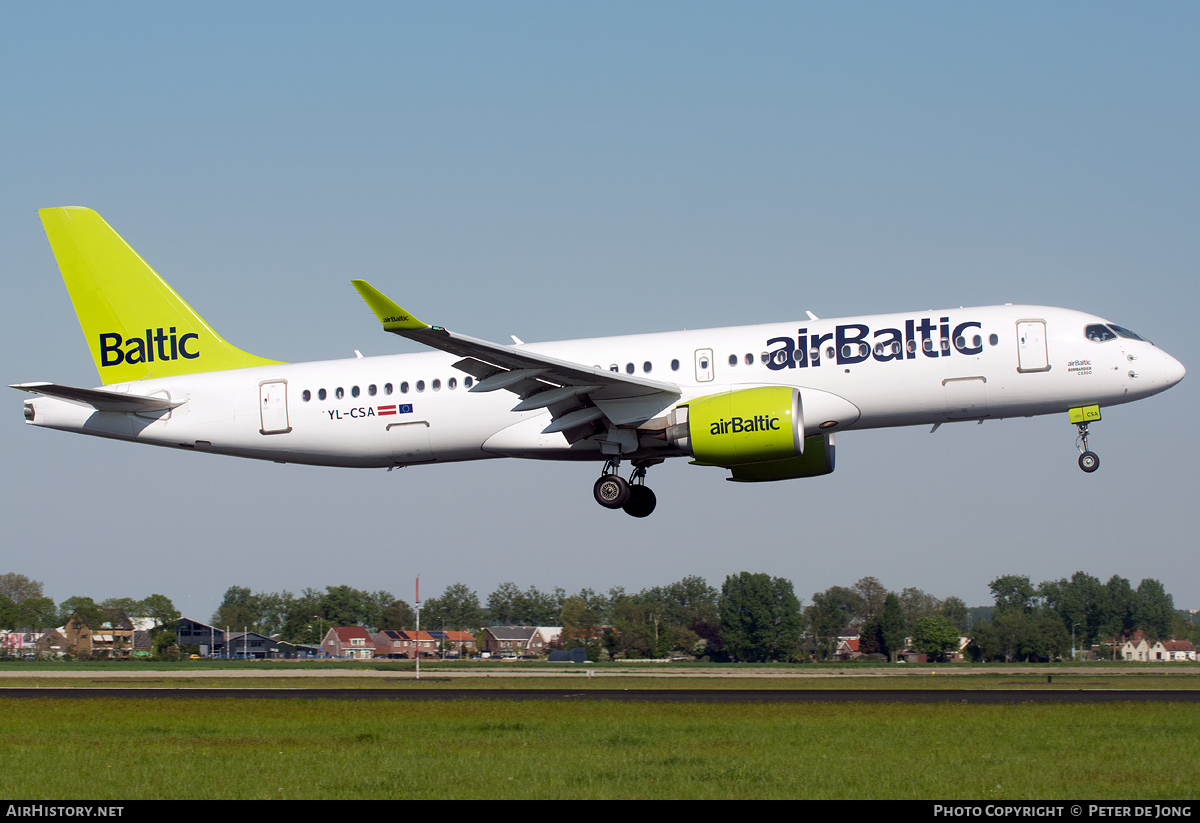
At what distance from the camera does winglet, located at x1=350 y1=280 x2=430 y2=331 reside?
25234mm

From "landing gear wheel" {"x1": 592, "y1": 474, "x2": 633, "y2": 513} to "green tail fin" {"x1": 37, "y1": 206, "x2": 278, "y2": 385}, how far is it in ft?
35.5

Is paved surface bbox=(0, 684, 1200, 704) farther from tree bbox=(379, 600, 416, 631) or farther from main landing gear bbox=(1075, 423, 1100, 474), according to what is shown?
tree bbox=(379, 600, 416, 631)

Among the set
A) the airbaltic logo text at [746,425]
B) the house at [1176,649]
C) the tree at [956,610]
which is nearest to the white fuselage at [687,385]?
the airbaltic logo text at [746,425]

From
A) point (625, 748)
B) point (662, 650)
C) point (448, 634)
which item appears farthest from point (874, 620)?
point (625, 748)

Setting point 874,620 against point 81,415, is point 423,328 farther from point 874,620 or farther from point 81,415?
point 874,620

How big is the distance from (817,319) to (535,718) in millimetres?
13532

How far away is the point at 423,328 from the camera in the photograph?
25.6m

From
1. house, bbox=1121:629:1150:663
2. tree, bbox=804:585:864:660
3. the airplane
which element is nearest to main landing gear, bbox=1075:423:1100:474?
the airplane

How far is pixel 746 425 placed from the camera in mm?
28344

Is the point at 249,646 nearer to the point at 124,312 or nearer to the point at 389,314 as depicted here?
the point at 124,312

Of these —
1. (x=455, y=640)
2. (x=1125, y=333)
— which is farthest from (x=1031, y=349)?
(x=455, y=640)

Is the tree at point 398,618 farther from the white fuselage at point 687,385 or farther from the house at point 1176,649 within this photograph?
the white fuselage at point 687,385

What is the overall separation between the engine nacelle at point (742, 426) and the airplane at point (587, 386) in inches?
1.6

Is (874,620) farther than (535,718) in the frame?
Yes
